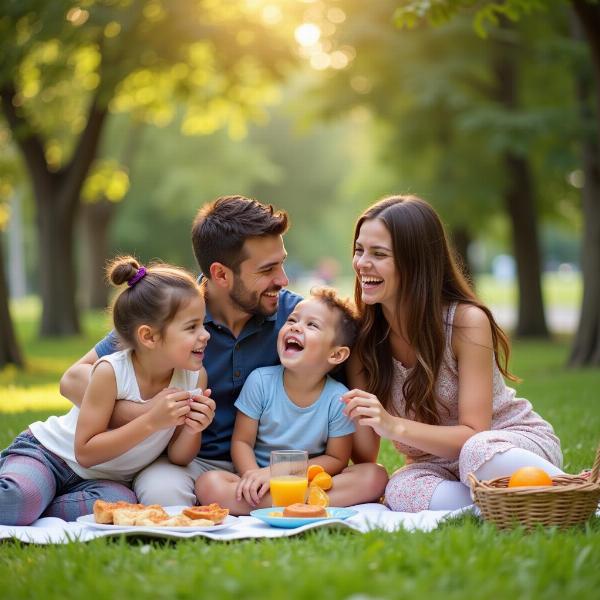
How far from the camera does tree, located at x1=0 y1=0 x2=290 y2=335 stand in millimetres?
13852

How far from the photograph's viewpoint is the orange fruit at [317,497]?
4.43 meters

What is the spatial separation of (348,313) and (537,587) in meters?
2.14

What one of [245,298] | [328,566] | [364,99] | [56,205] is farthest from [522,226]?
[328,566]

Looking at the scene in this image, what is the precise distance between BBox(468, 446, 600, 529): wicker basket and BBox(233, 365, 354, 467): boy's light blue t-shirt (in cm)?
104

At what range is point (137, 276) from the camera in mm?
4594

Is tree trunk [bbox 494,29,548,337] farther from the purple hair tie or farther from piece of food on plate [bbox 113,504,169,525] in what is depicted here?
piece of food on plate [bbox 113,504,169,525]

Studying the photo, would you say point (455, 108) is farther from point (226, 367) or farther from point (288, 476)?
point (288, 476)

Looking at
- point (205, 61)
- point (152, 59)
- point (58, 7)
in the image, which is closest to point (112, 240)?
point (205, 61)

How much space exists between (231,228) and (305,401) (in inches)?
38.0

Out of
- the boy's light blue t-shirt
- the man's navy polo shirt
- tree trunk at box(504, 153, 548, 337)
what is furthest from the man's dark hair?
tree trunk at box(504, 153, 548, 337)

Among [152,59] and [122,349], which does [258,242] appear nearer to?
[122,349]

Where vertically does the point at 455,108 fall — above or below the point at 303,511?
below

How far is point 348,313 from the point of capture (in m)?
4.92

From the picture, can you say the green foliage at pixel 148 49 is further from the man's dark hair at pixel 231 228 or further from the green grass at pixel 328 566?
the green grass at pixel 328 566
